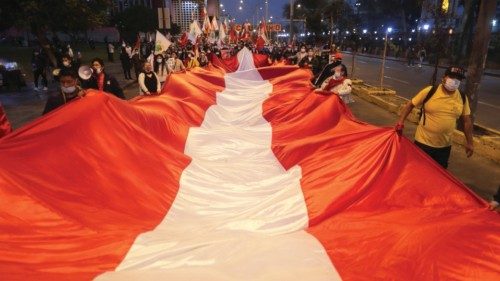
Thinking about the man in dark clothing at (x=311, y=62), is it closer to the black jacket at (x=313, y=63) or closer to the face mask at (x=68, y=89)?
the black jacket at (x=313, y=63)

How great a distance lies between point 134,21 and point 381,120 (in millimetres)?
46085

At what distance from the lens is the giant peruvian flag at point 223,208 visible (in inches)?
113

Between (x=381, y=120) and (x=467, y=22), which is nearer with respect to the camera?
(x=381, y=120)

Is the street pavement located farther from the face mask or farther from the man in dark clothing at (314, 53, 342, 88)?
the face mask

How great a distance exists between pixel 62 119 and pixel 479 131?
8415 mm

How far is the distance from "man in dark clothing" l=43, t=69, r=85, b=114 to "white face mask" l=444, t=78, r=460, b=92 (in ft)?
13.7

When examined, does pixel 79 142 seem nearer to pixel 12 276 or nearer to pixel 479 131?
pixel 12 276

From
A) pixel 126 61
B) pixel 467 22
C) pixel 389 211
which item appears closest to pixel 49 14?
pixel 126 61

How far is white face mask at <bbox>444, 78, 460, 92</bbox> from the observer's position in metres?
4.53

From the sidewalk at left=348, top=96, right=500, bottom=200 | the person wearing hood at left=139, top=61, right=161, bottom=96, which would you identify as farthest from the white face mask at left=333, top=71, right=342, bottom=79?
the person wearing hood at left=139, top=61, right=161, bottom=96

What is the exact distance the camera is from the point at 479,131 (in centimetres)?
899

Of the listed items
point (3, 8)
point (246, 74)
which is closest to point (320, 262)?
point (246, 74)

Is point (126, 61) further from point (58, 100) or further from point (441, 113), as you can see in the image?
point (441, 113)

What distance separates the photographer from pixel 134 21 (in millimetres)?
51031
